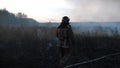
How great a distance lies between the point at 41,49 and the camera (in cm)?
1886

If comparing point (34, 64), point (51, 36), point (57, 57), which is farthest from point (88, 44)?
point (34, 64)

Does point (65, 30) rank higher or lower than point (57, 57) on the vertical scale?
higher

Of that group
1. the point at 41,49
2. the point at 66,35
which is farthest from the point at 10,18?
the point at 66,35

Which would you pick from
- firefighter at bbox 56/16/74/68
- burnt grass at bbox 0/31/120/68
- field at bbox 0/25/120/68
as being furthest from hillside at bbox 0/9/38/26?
firefighter at bbox 56/16/74/68

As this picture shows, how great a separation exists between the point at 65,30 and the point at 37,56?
480 centimetres

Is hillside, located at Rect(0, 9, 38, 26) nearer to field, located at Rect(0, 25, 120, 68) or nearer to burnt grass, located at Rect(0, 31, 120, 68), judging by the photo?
field, located at Rect(0, 25, 120, 68)

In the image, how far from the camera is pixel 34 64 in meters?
14.8

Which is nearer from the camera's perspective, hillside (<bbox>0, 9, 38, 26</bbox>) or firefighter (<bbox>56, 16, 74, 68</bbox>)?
firefighter (<bbox>56, 16, 74, 68</bbox>)

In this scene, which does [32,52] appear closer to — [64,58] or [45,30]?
[64,58]

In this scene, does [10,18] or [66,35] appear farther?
[10,18]

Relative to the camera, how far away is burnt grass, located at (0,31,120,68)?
15125mm

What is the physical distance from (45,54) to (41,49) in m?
1.16

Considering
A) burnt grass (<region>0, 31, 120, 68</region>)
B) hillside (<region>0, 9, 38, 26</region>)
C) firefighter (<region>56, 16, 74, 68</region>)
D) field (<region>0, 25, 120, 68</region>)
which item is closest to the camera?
firefighter (<region>56, 16, 74, 68</region>)

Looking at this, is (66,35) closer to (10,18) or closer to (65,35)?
(65,35)
